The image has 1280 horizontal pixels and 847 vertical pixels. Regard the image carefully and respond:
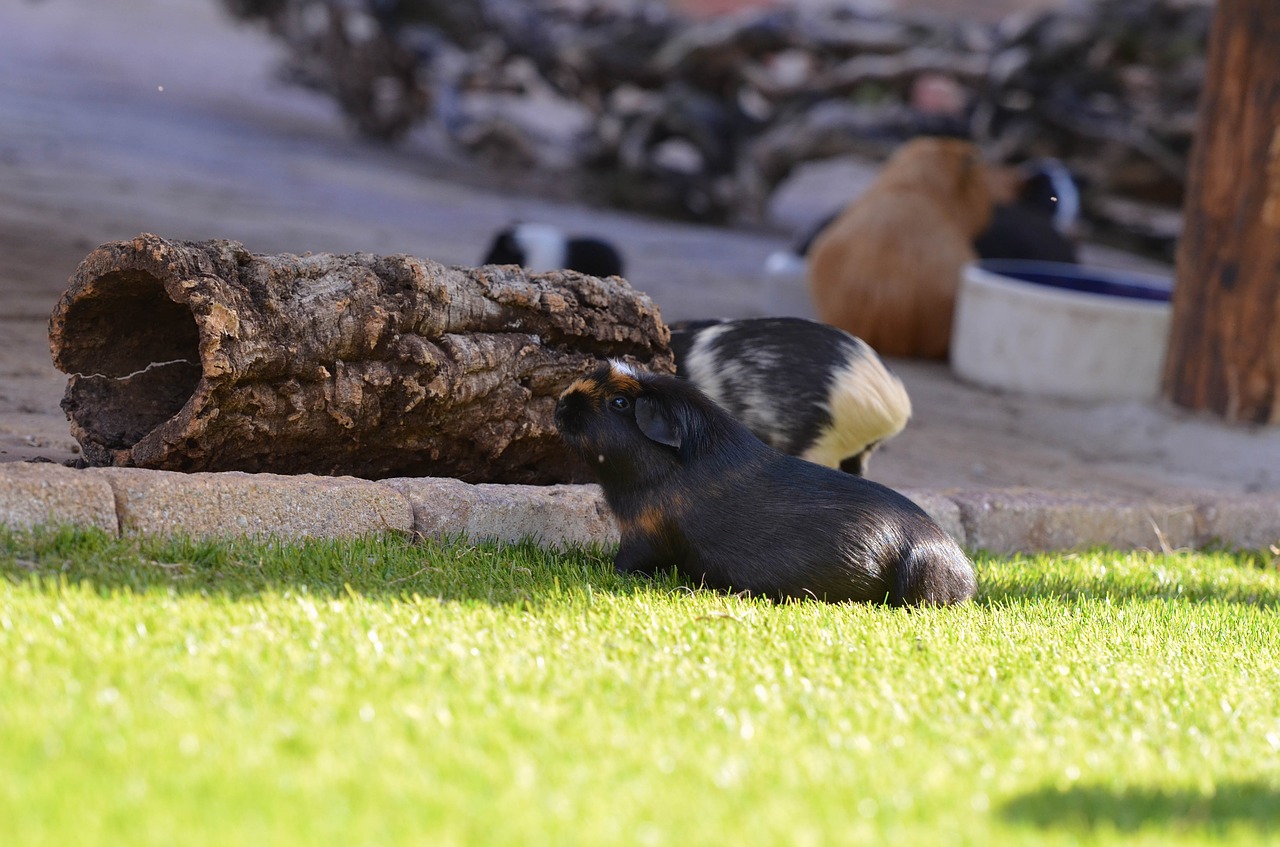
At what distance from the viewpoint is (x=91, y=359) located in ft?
13.0

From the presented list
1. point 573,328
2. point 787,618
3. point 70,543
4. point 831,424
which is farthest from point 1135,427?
point 70,543

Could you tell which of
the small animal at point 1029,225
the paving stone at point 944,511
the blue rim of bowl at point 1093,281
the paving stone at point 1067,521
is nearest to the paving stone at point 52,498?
the paving stone at point 944,511

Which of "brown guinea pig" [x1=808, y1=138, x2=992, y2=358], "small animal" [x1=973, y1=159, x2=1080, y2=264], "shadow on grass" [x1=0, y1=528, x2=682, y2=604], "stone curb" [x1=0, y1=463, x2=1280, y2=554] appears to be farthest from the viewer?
"small animal" [x1=973, y1=159, x2=1080, y2=264]

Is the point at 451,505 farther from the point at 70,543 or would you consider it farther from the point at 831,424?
the point at 831,424

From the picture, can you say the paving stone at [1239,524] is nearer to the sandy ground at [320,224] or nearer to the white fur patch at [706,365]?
the sandy ground at [320,224]

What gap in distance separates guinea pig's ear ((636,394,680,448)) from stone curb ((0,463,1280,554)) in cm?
53

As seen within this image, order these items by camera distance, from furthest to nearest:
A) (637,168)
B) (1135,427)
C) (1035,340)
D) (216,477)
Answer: (637,168) → (1035,340) → (1135,427) → (216,477)

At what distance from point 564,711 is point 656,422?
132 cm

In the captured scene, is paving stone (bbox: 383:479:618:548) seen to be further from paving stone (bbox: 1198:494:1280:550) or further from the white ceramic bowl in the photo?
the white ceramic bowl

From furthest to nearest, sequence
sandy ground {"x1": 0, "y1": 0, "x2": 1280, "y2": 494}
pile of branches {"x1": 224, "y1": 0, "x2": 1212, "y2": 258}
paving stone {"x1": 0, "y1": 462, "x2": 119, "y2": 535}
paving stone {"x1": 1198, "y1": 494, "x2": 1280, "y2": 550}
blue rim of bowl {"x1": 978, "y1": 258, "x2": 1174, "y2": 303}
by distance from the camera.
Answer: pile of branches {"x1": 224, "y1": 0, "x2": 1212, "y2": 258}
blue rim of bowl {"x1": 978, "y1": 258, "x2": 1174, "y2": 303}
sandy ground {"x1": 0, "y1": 0, "x2": 1280, "y2": 494}
paving stone {"x1": 1198, "y1": 494, "x2": 1280, "y2": 550}
paving stone {"x1": 0, "y1": 462, "x2": 119, "y2": 535}

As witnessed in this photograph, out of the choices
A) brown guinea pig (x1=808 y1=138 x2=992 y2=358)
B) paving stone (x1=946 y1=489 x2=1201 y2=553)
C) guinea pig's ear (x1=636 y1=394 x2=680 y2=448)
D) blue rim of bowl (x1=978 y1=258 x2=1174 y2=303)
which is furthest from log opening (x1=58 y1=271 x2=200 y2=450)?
blue rim of bowl (x1=978 y1=258 x2=1174 y2=303)

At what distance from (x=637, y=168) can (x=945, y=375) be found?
6764 mm

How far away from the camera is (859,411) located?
4590 millimetres

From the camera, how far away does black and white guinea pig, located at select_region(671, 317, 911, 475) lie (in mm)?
4574
